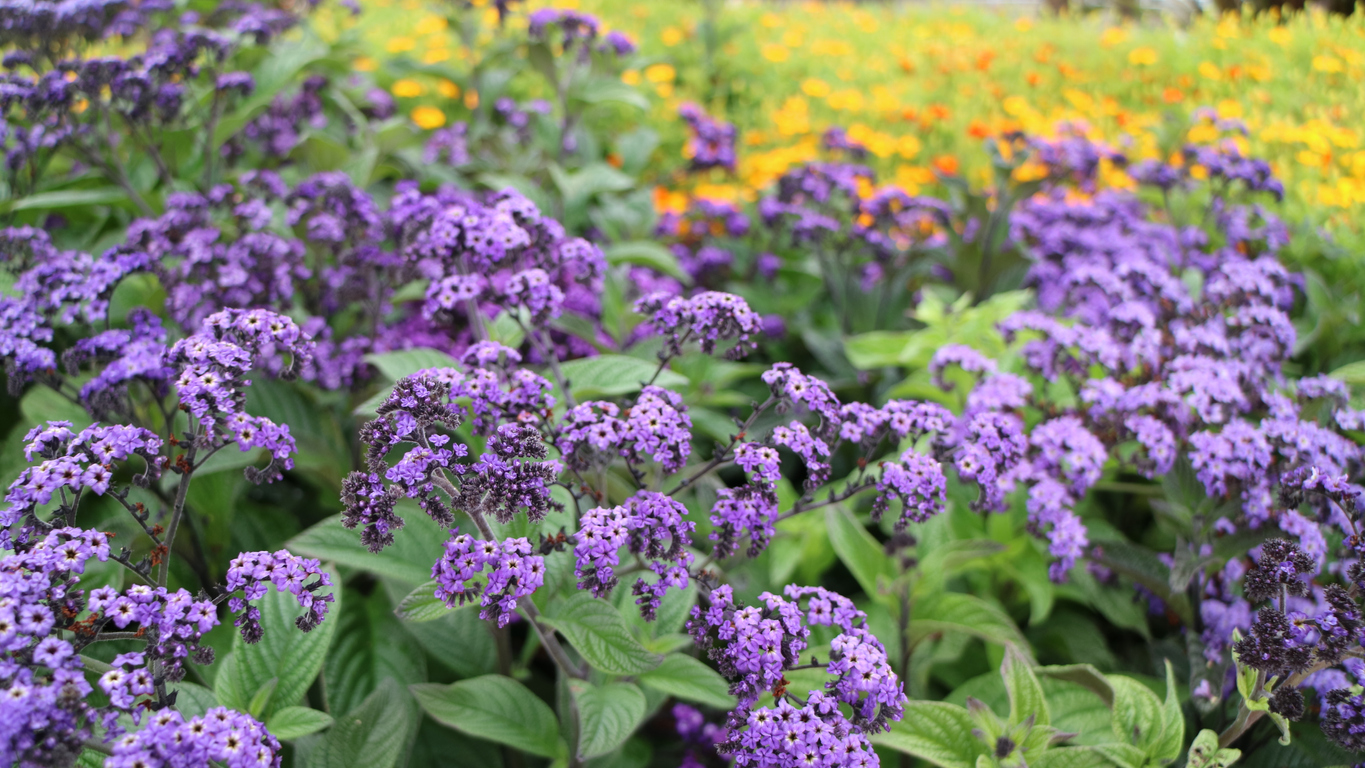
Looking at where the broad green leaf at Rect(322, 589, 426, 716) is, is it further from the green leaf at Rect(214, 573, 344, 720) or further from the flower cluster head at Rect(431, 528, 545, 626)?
the flower cluster head at Rect(431, 528, 545, 626)

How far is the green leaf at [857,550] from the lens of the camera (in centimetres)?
275

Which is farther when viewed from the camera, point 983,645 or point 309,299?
point 309,299

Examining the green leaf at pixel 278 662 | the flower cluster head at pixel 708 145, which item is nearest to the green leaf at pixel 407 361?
the green leaf at pixel 278 662

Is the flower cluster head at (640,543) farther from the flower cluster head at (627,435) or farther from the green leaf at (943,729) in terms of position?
the green leaf at (943,729)

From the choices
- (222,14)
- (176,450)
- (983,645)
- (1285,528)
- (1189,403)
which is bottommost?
(983,645)

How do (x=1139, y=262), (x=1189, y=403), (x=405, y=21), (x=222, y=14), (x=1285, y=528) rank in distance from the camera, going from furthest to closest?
(x=405, y=21), (x=222, y=14), (x=1139, y=262), (x=1189, y=403), (x=1285, y=528)

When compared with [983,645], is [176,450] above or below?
above

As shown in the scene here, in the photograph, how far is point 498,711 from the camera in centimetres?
225

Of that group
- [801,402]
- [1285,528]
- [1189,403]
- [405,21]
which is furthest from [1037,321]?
[405,21]

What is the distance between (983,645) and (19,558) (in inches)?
112

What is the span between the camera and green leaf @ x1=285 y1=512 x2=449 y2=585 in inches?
85.4

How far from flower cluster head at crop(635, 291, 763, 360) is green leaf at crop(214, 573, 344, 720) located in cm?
104

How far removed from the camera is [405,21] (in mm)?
9250

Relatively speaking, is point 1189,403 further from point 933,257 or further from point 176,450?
point 176,450
